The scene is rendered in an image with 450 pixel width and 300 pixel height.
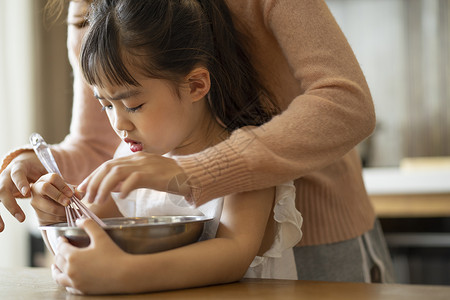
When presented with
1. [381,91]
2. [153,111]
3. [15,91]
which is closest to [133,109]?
[153,111]

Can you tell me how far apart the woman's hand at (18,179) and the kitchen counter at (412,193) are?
1770mm

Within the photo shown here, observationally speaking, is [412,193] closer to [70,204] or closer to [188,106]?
[188,106]

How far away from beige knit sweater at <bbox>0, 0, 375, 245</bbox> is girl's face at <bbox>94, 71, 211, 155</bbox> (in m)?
0.14

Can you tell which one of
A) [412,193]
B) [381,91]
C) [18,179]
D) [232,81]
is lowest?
[412,193]

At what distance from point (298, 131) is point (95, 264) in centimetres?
28

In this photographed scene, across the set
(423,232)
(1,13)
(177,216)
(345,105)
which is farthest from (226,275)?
(1,13)

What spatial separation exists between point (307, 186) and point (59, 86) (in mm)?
2186

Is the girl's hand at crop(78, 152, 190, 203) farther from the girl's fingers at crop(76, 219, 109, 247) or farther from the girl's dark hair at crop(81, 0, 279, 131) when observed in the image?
the girl's dark hair at crop(81, 0, 279, 131)

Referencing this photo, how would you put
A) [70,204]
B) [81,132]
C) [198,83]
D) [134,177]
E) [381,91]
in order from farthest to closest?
[381,91] → [81,132] → [198,83] → [70,204] → [134,177]

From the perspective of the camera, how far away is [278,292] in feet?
2.21

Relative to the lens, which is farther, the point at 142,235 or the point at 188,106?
the point at 188,106

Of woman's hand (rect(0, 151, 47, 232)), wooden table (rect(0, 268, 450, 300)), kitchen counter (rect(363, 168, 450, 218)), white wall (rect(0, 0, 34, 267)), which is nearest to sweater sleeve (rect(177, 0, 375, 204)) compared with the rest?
wooden table (rect(0, 268, 450, 300))

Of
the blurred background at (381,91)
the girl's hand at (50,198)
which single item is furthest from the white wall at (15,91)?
the girl's hand at (50,198)

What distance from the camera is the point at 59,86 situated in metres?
2.94
